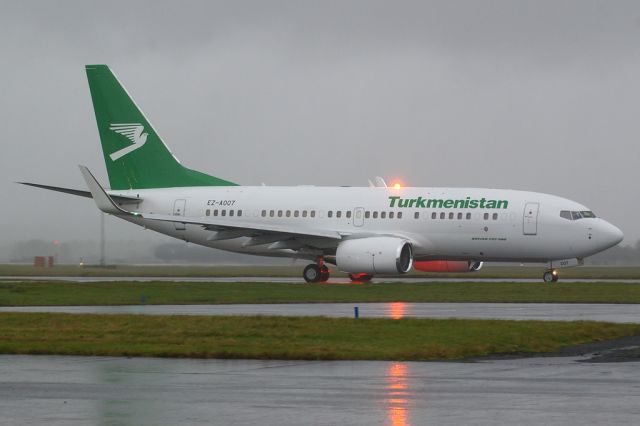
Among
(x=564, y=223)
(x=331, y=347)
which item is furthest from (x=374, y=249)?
(x=331, y=347)

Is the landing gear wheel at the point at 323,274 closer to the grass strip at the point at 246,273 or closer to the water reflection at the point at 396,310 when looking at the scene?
the grass strip at the point at 246,273

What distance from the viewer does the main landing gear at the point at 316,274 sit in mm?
54125

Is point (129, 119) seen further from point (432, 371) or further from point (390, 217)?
point (432, 371)

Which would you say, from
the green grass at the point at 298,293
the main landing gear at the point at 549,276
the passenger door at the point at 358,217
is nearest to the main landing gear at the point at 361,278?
the passenger door at the point at 358,217

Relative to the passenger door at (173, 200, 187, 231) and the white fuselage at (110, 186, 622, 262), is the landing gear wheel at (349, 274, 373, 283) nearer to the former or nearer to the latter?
the white fuselage at (110, 186, 622, 262)

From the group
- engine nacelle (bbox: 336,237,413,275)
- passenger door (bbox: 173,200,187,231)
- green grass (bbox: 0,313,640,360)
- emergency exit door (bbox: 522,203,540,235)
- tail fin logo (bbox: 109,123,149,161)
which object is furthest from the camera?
tail fin logo (bbox: 109,123,149,161)

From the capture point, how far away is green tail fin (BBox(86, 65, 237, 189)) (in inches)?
2355

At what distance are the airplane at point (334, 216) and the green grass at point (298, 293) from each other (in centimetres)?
345

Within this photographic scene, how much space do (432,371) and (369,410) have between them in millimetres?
4517

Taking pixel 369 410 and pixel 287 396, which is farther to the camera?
pixel 287 396

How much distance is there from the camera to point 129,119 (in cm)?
6069

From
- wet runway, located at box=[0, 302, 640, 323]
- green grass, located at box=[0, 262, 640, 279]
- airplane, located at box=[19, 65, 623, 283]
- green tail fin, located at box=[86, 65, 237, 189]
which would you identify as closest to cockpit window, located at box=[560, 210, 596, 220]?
airplane, located at box=[19, 65, 623, 283]

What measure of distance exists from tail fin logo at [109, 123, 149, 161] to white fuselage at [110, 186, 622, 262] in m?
2.85

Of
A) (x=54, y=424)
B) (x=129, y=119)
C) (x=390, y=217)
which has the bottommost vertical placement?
(x=54, y=424)
